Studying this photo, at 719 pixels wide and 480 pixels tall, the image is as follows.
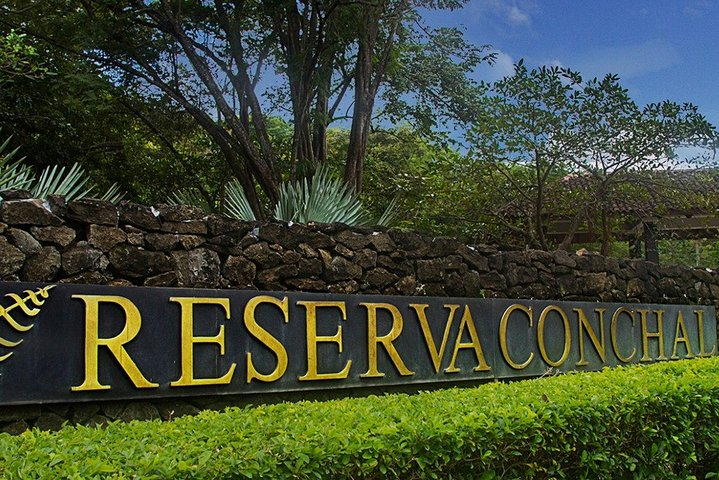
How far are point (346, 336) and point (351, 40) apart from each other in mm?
6735

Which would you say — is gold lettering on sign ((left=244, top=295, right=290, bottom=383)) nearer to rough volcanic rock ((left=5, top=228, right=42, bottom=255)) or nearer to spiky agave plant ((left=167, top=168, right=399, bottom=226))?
spiky agave plant ((left=167, top=168, right=399, bottom=226))

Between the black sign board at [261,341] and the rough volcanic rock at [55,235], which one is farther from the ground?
the rough volcanic rock at [55,235]

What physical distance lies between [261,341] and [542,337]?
3085 mm

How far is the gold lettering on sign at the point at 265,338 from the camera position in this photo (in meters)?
5.38

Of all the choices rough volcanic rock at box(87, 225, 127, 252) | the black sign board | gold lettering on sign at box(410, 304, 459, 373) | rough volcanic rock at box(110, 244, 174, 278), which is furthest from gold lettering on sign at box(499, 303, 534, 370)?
rough volcanic rock at box(87, 225, 127, 252)

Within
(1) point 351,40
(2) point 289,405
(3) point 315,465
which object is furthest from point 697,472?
(1) point 351,40

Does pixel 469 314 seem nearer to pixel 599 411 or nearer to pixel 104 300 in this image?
pixel 599 411

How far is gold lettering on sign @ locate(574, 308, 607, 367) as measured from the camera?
7.62 metres

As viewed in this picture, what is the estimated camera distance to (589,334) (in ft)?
25.4

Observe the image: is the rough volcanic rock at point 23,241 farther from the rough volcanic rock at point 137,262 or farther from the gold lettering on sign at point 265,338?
the gold lettering on sign at point 265,338

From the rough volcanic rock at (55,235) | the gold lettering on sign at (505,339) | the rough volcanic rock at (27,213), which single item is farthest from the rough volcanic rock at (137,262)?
the gold lettering on sign at (505,339)

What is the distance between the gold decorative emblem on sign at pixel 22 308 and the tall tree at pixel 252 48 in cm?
555

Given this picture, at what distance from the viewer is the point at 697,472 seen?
4.97m

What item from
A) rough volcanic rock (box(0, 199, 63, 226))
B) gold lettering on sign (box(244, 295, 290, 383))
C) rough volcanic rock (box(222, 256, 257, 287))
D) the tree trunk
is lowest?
gold lettering on sign (box(244, 295, 290, 383))
